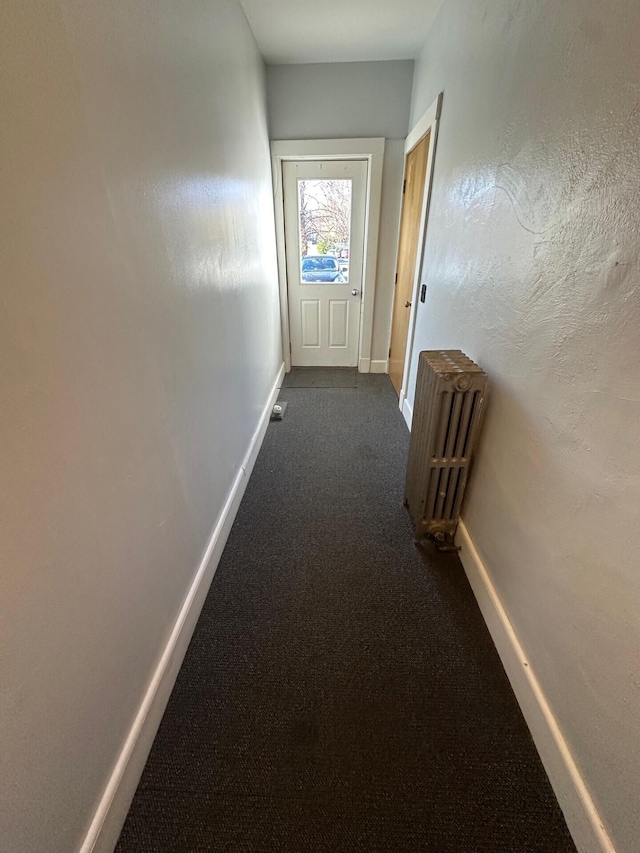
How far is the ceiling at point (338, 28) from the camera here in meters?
2.15

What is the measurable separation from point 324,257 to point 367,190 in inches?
27.3

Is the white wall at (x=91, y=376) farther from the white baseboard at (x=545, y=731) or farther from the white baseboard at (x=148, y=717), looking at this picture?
the white baseboard at (x=545, y=731)

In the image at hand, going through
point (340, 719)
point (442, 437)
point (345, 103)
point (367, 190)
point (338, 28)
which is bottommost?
point (340, 719)

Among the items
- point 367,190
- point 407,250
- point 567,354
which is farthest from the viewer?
point 367,190

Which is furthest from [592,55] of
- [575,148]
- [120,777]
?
[120,777]

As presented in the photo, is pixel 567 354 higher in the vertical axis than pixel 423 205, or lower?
lower

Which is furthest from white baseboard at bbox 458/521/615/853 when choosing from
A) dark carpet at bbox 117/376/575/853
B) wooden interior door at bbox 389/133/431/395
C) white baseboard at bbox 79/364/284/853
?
wooden interior door at bbox 389/133/431/395

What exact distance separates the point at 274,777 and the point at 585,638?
962 millimetres

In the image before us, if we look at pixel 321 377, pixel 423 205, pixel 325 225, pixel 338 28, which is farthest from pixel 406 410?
pixel 338 28

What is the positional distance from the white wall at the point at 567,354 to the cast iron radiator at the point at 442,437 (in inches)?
3.1

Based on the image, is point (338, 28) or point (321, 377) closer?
point (338, 28)

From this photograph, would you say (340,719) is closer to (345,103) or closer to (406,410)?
(406,410)

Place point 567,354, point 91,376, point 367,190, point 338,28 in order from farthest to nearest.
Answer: point 367,190 → point 338,28 → point 567,354 → point 91,376

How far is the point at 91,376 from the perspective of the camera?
850 mm
